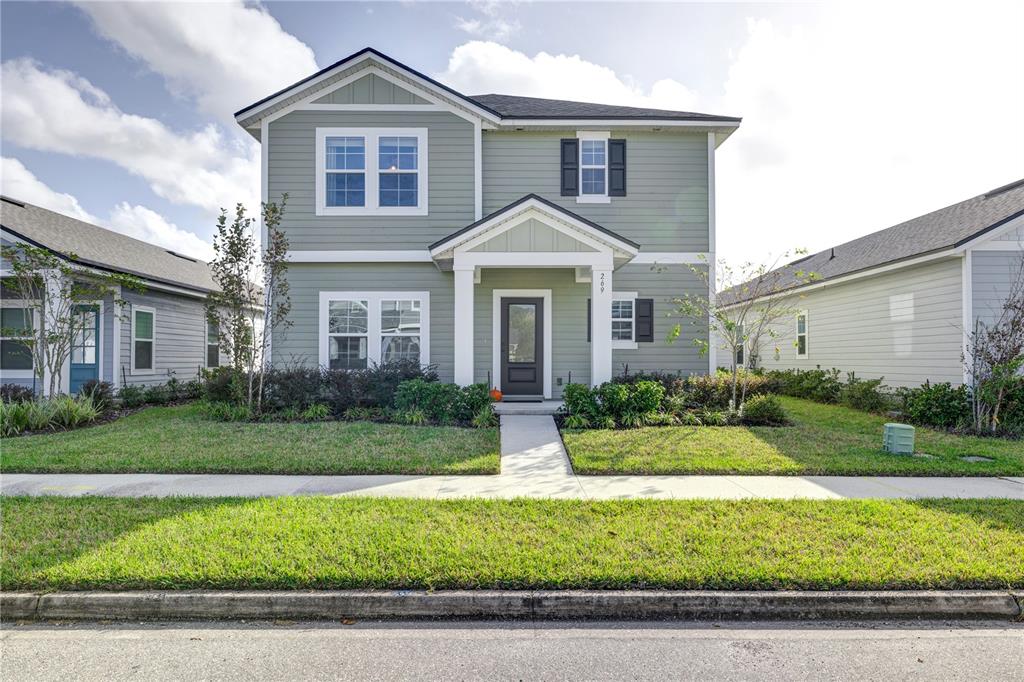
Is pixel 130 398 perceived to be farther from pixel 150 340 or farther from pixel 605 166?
pixel 605 166

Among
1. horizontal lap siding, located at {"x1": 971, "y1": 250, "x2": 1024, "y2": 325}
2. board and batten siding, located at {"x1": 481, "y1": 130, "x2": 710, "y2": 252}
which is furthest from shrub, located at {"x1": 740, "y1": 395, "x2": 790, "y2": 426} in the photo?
horizontal lap siding, located at {"x1": 971, "y1": 250, "x2": 1024, "y2": 325}

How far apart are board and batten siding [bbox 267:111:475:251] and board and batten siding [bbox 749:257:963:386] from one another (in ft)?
35.1

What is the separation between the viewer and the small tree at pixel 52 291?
34.8 ft

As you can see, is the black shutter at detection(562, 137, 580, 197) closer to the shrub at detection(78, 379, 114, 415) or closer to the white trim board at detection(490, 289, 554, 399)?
the white trim board at detection(490, 289, 554, 399)

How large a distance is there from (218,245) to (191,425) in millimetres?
3479

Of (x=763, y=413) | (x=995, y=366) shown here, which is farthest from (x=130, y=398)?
(x=995, y=366)

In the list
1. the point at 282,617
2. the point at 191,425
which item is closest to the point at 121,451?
the point at 191,425

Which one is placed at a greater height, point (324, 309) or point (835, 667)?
point (324, 309)

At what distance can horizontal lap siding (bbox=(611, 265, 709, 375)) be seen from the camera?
1263 centimetres

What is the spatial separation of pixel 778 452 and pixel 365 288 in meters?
9.03

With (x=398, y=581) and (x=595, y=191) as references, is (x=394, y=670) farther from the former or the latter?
(x=595, y=191)

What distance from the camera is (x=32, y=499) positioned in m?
5.45

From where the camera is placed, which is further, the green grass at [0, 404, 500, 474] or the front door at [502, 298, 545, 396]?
the front door at [502, 298, 545, 396]

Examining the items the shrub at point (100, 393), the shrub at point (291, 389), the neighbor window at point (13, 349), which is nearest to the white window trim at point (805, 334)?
the shrub at point (291, 389)
